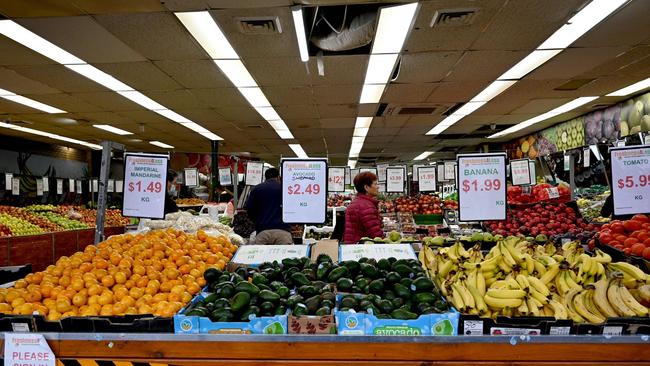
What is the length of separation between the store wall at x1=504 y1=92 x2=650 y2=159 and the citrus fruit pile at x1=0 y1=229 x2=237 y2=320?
28.1ft

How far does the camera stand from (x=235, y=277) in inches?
83.9

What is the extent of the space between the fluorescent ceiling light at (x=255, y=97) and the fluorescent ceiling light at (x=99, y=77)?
2.09 m

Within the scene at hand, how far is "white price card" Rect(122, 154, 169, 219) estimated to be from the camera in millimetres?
2775

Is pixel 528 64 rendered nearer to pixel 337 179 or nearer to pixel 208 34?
pixel 337 179

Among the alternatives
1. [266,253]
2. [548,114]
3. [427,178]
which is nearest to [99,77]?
[266,253]

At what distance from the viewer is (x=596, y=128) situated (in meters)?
10.4

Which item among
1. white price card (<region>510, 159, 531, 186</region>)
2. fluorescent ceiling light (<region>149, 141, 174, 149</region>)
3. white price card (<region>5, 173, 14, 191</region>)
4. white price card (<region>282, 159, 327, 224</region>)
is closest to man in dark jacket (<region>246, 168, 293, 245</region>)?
white price card (<region>282, 159, 327, 224</region>)

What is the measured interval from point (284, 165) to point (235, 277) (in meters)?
1.22

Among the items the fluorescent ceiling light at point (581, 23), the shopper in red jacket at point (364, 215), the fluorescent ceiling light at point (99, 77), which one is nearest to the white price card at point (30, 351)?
the shopper in red jacket at point (364, 215)

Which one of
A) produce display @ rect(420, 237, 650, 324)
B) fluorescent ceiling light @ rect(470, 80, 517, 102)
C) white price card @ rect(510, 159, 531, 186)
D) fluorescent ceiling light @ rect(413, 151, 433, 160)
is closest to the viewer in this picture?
produce display @ rect(420, 237, 650, 324)

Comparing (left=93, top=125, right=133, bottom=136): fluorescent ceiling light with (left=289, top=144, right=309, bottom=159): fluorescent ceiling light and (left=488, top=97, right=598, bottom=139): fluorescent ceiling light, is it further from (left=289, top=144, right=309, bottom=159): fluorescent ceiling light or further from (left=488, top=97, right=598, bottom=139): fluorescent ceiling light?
(left=488, top=97, right=598, bottom=139): fluorescent ceiling light

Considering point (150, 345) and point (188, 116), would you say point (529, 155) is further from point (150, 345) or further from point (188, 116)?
point (150, 345)

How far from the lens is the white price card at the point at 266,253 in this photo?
266 cm

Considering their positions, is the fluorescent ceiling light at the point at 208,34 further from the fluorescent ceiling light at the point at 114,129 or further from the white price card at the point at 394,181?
the fluorescent ceiling light at the point at 114,129
